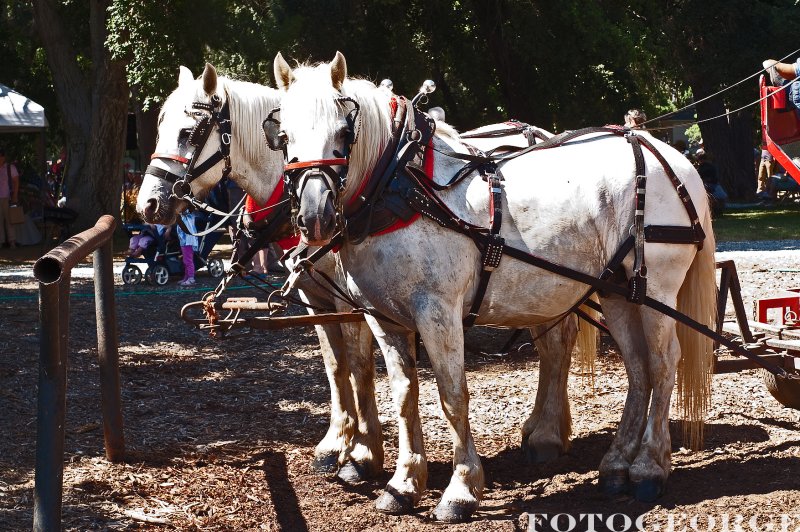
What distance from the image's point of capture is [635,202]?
548 centimetres

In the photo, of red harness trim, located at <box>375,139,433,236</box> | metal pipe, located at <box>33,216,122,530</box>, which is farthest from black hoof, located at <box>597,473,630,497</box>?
metal pipe, located at <box>33,216,122,530</box>

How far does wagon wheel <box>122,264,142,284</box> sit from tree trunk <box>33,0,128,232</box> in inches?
224

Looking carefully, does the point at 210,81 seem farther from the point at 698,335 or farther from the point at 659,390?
the point at 698,335

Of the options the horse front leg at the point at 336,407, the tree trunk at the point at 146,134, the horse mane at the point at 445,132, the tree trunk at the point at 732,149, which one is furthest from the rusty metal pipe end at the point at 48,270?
the tree trunk at the point at 732,149

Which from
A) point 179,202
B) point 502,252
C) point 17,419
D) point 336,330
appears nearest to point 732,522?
point 502,252

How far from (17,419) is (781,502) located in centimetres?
464

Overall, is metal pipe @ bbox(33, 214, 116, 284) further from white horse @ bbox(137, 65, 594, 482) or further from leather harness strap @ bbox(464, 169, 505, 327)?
leather harness strap @ bbox(464, 169, 505, 327)

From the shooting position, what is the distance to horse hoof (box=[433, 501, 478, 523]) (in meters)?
4.98

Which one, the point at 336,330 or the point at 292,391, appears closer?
the point at 336,330

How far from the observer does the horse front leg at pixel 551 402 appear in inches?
241

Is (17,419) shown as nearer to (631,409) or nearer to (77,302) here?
(631,409)

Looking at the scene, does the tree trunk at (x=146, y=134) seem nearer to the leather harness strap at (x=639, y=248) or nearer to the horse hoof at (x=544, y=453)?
the horse hoof at (x=544, y=453)

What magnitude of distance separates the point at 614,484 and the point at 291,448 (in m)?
2.07

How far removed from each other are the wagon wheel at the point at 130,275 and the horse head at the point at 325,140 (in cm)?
1042
